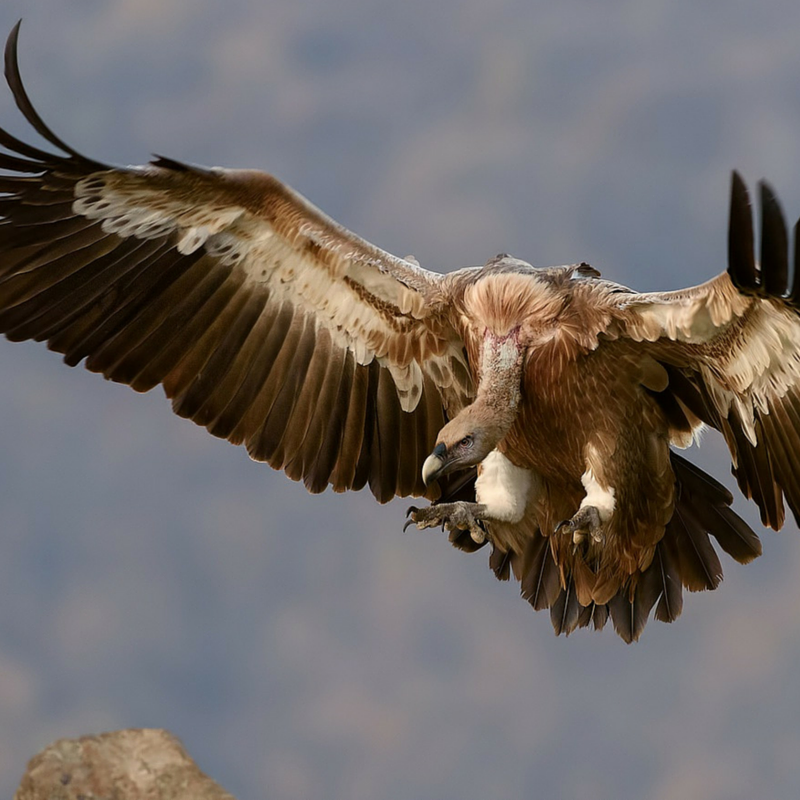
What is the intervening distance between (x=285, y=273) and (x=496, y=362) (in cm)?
130

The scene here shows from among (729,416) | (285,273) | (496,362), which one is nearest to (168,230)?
(285,273)

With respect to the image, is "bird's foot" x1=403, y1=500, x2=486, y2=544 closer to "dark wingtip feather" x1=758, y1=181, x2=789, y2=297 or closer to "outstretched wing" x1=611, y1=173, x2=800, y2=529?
"outstretched wing" x1=611, y1=173, x2=800, y2=529

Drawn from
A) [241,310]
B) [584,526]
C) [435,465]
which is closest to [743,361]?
[584,526]

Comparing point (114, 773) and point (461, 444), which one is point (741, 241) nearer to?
point (461, 444)

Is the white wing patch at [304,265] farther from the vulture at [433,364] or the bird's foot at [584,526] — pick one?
the bird's foot at [584,526]

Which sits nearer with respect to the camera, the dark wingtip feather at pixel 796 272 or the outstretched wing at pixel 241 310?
the dark wingtip feather at pixel 796 272

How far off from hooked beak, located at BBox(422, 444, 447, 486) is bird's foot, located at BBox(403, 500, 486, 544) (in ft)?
0.63

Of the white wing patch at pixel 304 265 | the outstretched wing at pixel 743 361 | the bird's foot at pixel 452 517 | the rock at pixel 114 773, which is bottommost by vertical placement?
the rock at pixel 114 773

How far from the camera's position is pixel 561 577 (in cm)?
753

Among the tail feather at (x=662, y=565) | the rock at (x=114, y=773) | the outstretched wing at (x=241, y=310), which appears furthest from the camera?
the tail feather at (x=662, y=565)

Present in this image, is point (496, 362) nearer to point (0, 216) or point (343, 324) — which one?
point (343, 324)

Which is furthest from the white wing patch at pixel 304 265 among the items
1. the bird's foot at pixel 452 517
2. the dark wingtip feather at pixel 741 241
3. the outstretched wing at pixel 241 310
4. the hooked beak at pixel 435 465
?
the dark wingtip feather at pixel 741 241

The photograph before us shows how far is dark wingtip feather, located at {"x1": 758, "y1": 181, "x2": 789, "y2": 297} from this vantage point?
17.9 ft

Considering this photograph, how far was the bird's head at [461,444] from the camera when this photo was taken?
670 centimetres
